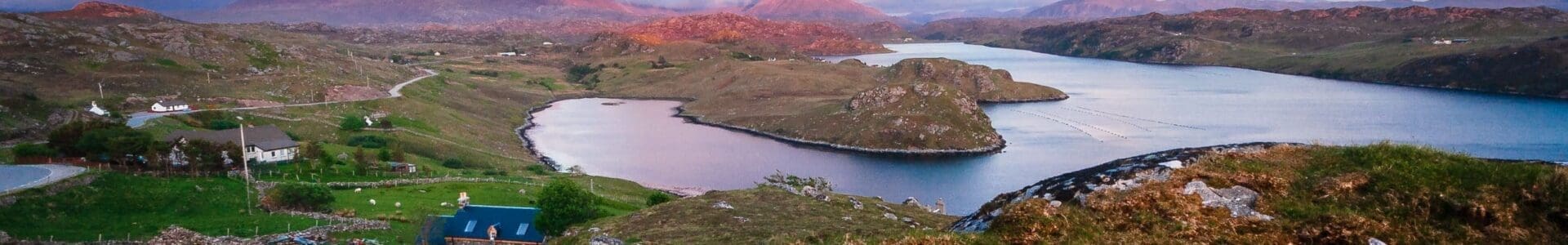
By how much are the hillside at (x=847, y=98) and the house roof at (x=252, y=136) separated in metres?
62.1

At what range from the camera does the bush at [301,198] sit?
3716 cm

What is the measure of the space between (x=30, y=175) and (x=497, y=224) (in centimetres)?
2524

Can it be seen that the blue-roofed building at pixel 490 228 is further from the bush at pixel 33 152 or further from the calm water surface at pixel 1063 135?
the calm water surface at pixel 1063 135

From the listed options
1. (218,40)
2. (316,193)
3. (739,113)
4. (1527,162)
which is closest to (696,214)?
(1527,162)

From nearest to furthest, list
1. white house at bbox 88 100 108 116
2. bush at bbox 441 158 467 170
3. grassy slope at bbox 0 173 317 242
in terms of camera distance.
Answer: grassy slope at bbox 0 173 317 242 < bush at bbox 441 158 467 170 < white house at bbox 88 100 108 116

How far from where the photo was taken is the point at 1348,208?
11.9m

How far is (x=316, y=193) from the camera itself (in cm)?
3753

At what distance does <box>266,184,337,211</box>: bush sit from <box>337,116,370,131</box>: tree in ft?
140

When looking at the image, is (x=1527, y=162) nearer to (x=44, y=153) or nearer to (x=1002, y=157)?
(x=44, y=153)

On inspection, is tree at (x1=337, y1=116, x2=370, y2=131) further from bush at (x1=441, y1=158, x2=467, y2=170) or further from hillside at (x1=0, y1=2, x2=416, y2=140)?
hillside at (x1=0, y1=2, x2=416, y2=140)

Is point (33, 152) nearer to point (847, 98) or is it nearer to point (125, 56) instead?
point (125, 56)

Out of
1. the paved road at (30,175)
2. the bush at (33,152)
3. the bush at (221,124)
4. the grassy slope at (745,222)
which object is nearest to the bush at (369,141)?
the bush at (221,124)

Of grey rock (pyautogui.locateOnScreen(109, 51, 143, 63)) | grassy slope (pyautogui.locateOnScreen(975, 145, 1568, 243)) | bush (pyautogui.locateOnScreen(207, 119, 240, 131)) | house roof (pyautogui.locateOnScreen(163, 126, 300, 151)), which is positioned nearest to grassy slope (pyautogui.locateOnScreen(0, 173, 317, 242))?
house roof (pyautogui.locateOnScreen(163, 126, 300, 151))

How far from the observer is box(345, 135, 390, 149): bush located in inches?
2709
